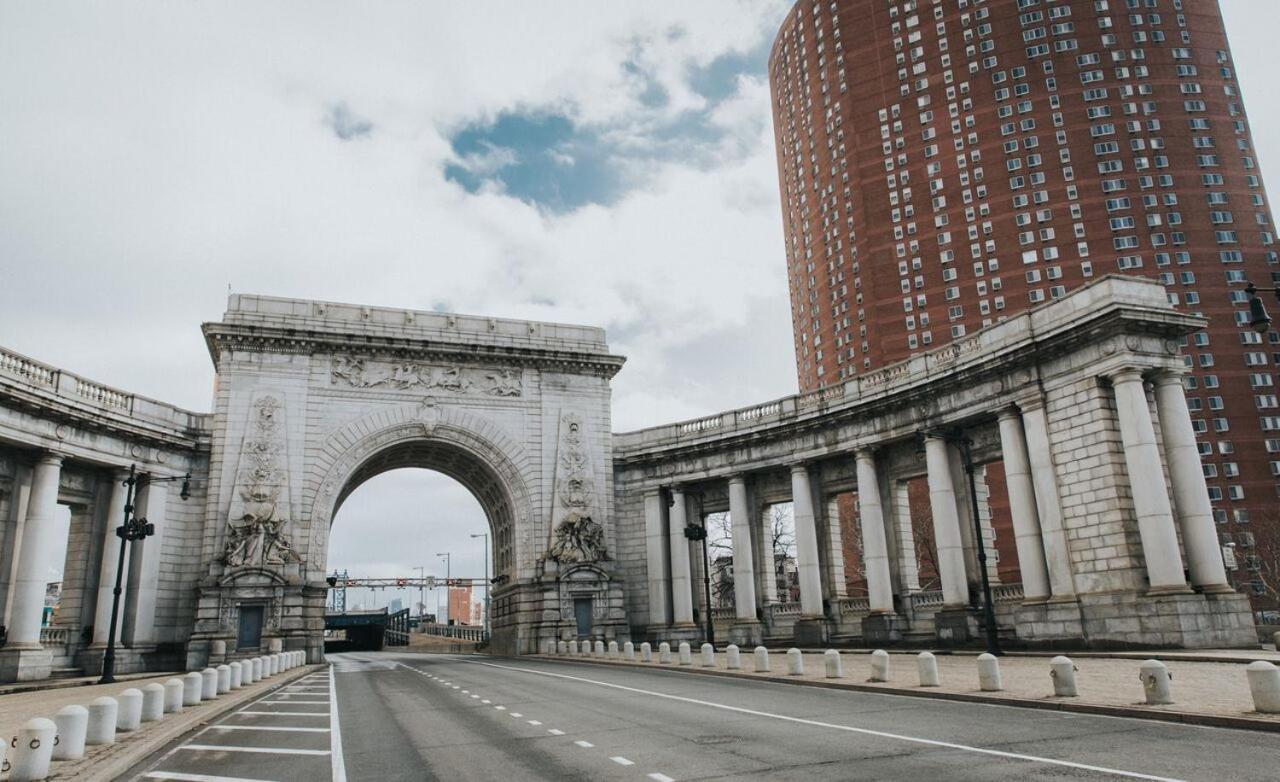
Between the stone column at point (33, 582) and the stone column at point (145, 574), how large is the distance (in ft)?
17.7

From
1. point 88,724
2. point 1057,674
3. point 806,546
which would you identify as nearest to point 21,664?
point 88,724

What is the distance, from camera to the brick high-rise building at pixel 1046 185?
85312mm

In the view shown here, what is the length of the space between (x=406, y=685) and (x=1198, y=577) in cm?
2629

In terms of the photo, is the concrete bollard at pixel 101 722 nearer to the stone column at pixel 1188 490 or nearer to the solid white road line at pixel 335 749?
the solid white road line at pixel 335 749

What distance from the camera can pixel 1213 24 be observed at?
95562 mm

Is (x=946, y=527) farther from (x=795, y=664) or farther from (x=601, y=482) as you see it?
(x=601, y=482)

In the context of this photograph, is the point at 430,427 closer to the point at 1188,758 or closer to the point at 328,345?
the point at 328,345

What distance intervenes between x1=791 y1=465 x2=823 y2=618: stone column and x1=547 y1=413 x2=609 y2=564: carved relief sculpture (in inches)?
462

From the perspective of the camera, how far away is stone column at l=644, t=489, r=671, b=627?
49.0 metres

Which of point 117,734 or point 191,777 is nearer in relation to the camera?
point 191,777

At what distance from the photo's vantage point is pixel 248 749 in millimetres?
14203

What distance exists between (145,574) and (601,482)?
23245mm

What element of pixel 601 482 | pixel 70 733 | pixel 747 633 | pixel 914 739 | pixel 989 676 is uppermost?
pixel 601 482

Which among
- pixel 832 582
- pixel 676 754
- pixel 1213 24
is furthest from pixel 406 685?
pixel 1213 24
